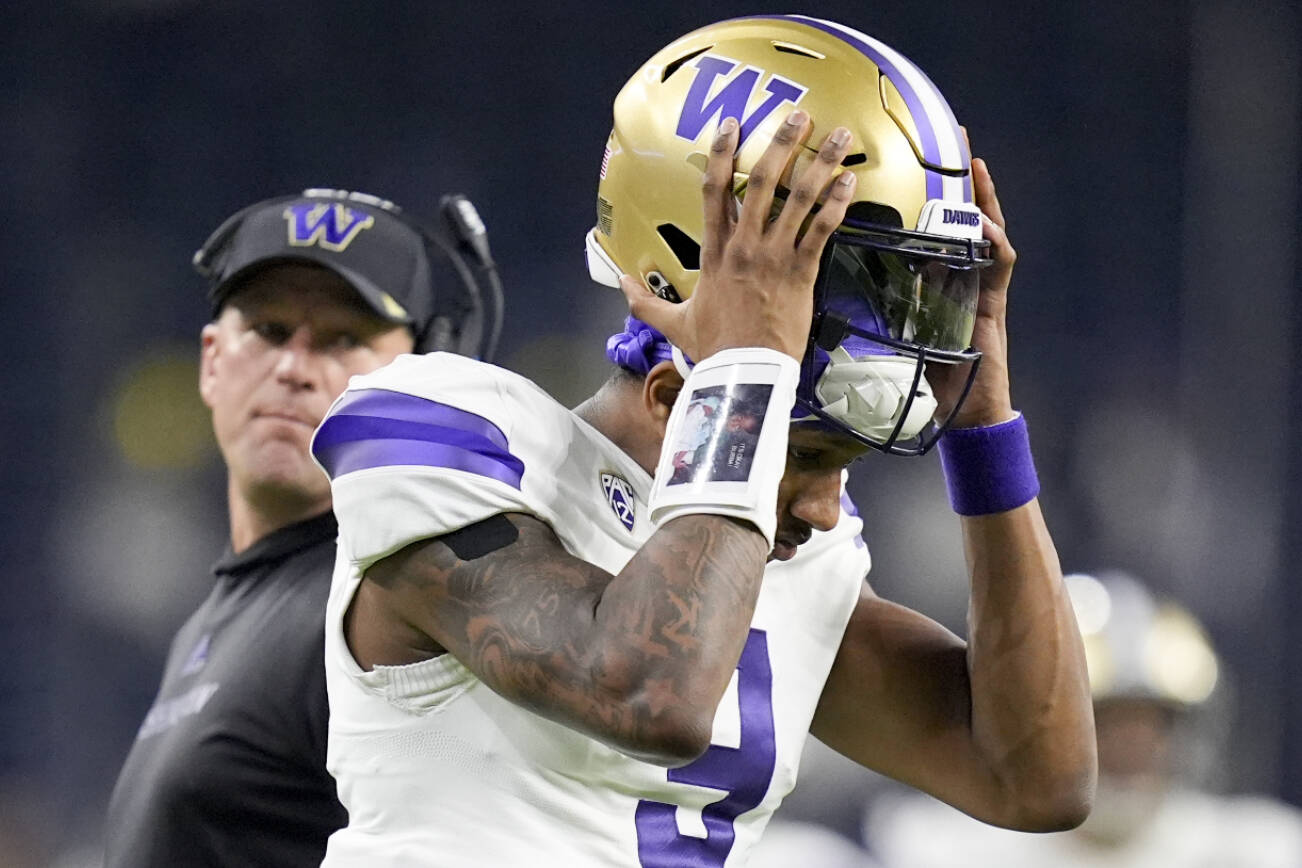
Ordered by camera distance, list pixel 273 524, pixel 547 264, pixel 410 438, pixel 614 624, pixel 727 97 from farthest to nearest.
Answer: pixel 547 264 < pixel 273 524 < pixel 727 97 < pixel 410 438 < pixel 614 624

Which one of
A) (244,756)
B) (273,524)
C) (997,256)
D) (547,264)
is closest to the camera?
(997,256)

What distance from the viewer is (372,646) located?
1.28 m

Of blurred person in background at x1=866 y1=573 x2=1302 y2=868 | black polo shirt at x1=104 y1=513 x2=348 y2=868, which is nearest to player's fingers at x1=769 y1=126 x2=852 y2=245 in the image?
black polo shirt at x1=104 y1=513 x2=348 y2=868

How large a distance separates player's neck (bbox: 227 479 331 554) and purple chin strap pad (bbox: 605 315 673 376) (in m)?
0.76

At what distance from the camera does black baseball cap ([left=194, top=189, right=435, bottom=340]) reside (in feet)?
6.85

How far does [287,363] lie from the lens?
2119 millimetres

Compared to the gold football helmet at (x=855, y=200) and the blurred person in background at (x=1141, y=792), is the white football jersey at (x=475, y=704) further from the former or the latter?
the blurred person in background at (x=1141, y=792)

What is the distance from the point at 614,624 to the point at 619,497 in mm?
256

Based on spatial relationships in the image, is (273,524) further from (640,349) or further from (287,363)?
(640,349)

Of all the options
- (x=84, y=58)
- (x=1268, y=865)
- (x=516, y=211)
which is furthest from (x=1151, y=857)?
(x=84, y=58)

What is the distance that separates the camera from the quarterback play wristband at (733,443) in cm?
115

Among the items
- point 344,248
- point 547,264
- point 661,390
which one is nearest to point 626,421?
point 661,390

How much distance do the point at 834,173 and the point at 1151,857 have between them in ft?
6.91

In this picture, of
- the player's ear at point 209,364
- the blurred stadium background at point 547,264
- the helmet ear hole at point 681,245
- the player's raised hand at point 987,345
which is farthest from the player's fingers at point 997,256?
the blurred stadium background at point 547,264
